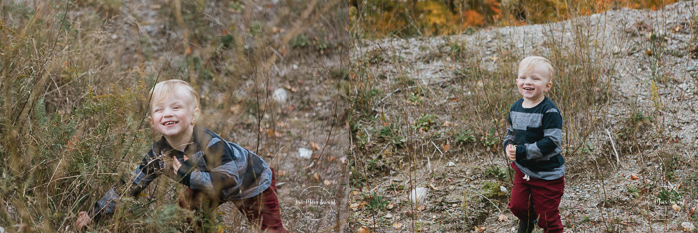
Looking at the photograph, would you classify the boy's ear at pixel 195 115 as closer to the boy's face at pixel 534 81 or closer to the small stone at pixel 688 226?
the boy's face at pixel 534 81

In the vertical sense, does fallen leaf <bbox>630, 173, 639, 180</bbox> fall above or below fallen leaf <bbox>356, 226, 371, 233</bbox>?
above

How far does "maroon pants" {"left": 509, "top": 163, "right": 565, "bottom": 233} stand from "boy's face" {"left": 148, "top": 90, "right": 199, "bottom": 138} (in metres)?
1.84

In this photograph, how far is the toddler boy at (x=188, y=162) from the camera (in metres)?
2.22

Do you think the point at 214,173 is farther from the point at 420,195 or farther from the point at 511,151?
the point at 420,195

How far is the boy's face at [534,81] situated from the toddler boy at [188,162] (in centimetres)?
150

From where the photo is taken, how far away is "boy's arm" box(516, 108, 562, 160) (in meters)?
2.57

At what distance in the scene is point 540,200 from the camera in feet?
8.80

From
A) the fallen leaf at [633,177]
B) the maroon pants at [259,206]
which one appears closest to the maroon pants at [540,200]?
the fallen leaf at [633,177]

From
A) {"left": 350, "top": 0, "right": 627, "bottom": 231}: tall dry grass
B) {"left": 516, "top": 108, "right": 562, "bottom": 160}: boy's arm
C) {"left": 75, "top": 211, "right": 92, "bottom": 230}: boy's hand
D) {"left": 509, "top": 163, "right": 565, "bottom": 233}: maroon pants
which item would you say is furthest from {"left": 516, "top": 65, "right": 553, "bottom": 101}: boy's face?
{"left": 75, "top": 211, "right": 92, "bottom": 230}: boy's hand

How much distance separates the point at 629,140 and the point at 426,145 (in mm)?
1565

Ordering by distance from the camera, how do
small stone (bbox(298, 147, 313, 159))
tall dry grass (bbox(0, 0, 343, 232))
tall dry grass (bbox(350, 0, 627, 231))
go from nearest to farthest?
1. tall dry grass (bbox(0, 0, 343, 232))
2. tall dry grass (bbox(350, 0, 627, 231))
3. small stone (bbox(298, 147, 313, 159))

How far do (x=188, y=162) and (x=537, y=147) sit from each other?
69.8 inches

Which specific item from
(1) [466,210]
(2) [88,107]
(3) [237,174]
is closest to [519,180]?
(1) [466,210]

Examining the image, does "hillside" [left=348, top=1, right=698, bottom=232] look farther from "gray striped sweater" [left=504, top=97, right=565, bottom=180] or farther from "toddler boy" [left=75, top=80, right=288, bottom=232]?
"toddler boy" [left=75, top=80, right=288, bottom=232]
